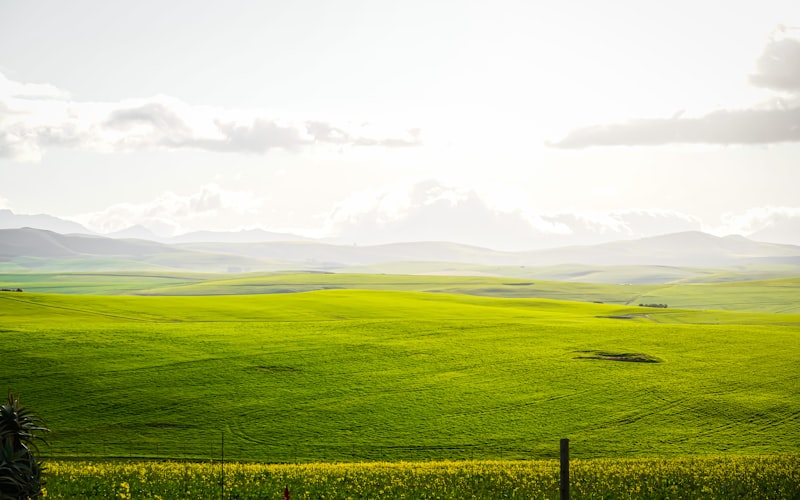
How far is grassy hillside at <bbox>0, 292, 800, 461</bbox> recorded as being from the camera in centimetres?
3662

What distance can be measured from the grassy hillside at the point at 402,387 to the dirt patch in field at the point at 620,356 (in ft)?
1.03

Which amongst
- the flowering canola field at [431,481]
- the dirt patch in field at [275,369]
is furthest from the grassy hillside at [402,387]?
the flowering canola field at [431,481]

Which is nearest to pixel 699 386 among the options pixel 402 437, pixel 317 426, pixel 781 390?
pixel 781 390

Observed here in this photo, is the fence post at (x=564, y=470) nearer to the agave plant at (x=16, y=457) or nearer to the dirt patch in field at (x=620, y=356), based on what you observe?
the agave plant at (x=16, y=457)

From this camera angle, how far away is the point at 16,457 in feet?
29.3

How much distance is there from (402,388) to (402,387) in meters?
0.25

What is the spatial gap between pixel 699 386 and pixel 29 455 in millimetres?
47354

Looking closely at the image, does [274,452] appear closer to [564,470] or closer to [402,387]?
[402,387]

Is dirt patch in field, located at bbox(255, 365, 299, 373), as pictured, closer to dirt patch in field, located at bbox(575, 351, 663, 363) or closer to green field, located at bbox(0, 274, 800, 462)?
green field, located at bbox(0, 274, 800, 462)

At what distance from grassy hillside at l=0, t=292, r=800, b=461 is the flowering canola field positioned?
9.03 m

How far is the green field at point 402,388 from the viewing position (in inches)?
1435

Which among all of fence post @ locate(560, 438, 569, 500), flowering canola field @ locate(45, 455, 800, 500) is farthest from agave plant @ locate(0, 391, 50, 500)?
flowering canola field @ locate(45, 455, 800, 500)

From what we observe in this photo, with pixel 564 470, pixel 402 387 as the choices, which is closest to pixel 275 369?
pixel 402 387

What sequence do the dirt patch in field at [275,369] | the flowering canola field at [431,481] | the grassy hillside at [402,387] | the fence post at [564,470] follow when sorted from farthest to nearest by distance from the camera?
the dirt patch in field at [275,369] < the grassy hillside at [402,387] < the flowering canola field at [431,481] < the fence post at [564,470]
